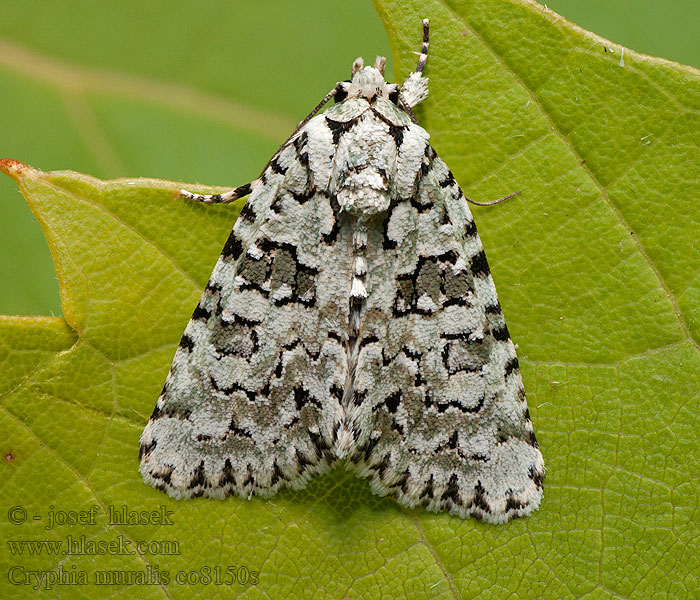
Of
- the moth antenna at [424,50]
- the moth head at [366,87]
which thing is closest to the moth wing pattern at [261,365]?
the moth head at [366,87]

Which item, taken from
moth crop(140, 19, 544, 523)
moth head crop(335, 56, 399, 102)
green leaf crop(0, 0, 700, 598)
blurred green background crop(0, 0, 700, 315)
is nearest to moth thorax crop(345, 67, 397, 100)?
moth head crop(335, 56, 399, 102)

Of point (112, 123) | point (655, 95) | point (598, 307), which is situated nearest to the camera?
point (655, 95)

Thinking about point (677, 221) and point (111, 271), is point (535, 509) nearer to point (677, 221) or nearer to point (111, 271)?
point (677, 221)

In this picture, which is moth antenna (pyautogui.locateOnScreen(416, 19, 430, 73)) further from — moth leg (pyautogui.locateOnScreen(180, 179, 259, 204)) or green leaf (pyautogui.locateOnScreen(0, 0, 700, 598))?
moth leg (pyautogui.locateOnScreen(180, 179, 259, 204))

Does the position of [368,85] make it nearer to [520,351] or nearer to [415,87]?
[415,87]

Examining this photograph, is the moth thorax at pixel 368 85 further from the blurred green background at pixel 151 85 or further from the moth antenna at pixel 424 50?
the blurred green background at pixel 151 85

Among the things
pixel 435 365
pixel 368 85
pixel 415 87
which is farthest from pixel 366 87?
pixel 435 365

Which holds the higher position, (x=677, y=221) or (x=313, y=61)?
(x=313, y=61)

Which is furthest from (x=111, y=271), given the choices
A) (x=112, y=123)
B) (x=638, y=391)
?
(x=638, y=391)
